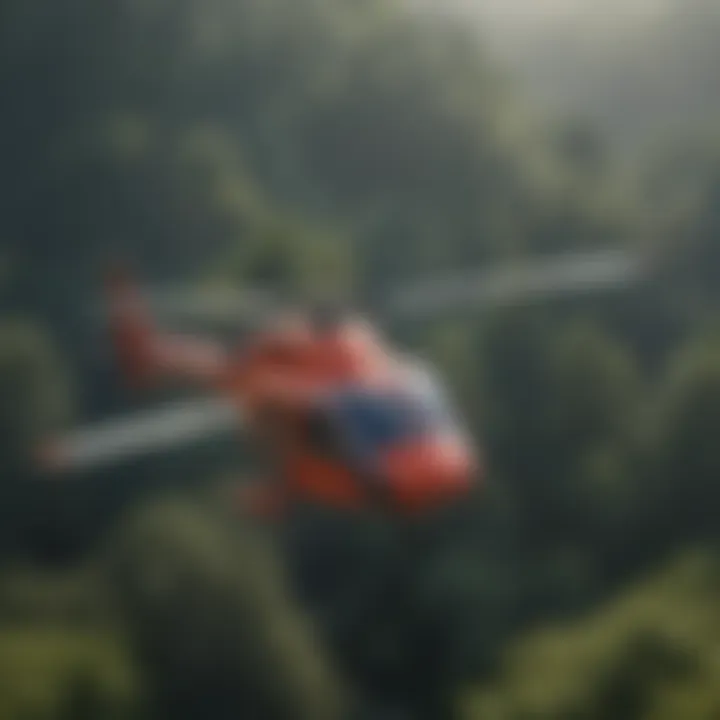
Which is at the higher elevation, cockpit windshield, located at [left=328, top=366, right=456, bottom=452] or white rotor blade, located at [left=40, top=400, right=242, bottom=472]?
white rotor blade, located at [left=40, top=400, right=242, bottom=472]

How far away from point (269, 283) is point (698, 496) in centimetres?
306

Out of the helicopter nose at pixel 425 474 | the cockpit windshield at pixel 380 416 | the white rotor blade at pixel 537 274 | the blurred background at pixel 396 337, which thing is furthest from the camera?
the white rotor blade at pixel 537 274

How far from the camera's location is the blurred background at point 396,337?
714 cm

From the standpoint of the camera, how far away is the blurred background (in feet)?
23.4

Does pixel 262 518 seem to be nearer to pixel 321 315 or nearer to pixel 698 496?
pixel 321 315

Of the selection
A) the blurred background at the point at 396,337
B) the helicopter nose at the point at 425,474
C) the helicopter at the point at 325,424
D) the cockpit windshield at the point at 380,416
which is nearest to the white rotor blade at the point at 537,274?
A: the blurred background at the point at 396,337

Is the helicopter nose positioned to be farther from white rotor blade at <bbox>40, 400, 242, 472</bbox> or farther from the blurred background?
the blurred background

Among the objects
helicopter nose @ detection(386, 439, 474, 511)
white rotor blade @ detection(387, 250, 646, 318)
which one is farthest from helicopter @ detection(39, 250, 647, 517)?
white rotor blade @ detection(387, 250, 646, 318)

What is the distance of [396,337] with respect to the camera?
10.3m

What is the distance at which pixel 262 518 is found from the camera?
7.43 meters

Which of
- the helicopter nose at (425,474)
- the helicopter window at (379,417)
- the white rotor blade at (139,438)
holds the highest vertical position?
the white rotor blade at (139,438)

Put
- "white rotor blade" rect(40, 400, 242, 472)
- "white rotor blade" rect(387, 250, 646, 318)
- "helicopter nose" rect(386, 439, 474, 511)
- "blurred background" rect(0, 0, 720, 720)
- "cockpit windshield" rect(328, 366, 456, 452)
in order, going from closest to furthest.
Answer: "white rotor blade" rect(40, 400, 242, 472) → "helicopter nose" rect(386, 439, 474, 511) → "cockpit windshield" rect(328, 366, 456, 452) → "blurred background" rect(0, 0, 720, 720) → "white rotor blade" rect(387, 250, 646, 318)

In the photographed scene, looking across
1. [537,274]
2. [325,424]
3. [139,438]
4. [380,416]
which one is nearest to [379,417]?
[380,416]

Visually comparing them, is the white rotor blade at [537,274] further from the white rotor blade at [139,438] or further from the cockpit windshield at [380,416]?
the white rotor blade at [139,438]
